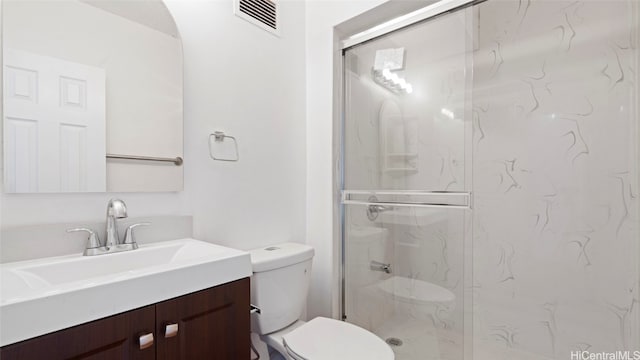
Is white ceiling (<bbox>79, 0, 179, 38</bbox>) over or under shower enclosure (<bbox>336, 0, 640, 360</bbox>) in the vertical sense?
over

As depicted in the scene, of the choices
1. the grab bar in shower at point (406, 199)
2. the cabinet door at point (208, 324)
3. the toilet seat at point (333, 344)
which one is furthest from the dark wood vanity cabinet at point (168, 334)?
the grab bar in shower at point (406, 199)

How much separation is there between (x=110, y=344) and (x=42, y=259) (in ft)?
1.50

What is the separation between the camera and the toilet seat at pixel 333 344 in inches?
45.1

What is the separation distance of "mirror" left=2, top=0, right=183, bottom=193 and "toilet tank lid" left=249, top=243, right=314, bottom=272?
459mm

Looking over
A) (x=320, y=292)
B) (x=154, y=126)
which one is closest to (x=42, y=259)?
(x=154, y=126)

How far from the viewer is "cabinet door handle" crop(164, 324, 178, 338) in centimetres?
82

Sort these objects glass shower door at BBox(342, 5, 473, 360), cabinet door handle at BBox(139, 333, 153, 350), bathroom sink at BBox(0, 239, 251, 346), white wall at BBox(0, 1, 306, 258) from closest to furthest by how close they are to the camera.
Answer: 1. bathroom sink at BBox(0, 239, 251, 346)
2. cabinet door handle at BBox(139, 333, 153, 350)
3. white wall at BBox(0, 1, 306, 258)
4. glass shower door at BBox(342, 5, 473, 360)

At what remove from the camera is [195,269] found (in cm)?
89

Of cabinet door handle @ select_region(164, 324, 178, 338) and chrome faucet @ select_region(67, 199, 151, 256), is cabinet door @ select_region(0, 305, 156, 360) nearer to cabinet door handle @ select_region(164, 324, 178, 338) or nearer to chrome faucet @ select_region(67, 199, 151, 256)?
cabinet door handle @ select_region(164, 324, 178, 338)

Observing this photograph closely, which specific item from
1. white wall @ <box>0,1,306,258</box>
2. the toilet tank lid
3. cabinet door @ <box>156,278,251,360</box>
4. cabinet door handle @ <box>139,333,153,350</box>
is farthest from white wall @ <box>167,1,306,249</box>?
cabinet door handle @ <box>139,333,153,350</box>

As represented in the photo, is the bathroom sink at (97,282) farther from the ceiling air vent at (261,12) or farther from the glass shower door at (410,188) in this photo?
the ceiling air vent at (261,12)

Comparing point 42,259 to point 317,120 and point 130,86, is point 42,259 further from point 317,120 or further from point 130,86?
point 317,120

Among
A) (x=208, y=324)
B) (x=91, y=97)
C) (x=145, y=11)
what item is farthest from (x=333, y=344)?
(x=145, y=11)

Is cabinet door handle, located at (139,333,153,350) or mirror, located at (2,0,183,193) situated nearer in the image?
cabinet door handle, located at (139,333,153,350)
